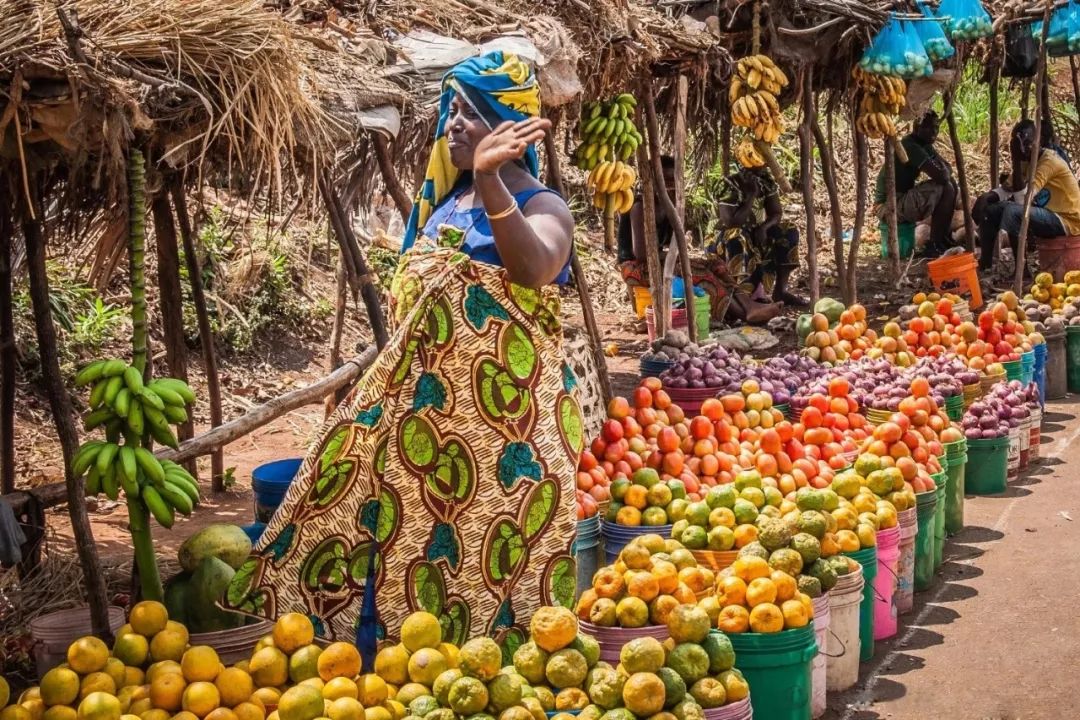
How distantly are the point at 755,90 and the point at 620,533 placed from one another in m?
4.81

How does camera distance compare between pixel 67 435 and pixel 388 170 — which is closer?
pixel 67 435

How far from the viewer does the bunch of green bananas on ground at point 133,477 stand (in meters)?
3.67

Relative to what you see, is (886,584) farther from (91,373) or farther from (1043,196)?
(1043,196)

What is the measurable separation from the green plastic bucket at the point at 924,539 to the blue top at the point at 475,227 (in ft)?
8.61

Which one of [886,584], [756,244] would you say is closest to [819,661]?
[886,584]

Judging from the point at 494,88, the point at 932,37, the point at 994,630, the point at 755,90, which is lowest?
the point at 994,630

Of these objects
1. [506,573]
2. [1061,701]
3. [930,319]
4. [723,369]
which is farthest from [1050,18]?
[506,573]

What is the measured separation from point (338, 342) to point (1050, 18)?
21.7 feet

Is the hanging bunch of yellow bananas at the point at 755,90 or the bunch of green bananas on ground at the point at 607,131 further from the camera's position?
the hanging bunch of yellow bananas at the point at 755,90

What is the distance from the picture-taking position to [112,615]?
407 centimetres

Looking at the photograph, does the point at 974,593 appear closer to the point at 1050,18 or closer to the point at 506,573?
the point at 506,573

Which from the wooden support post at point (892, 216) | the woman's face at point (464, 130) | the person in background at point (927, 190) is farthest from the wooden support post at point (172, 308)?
the person in background at point (927, 190)

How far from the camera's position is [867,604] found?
4.83 m

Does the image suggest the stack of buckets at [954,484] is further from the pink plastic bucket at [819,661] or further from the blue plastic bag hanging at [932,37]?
the blue plastic bag hanging at [932,37]
